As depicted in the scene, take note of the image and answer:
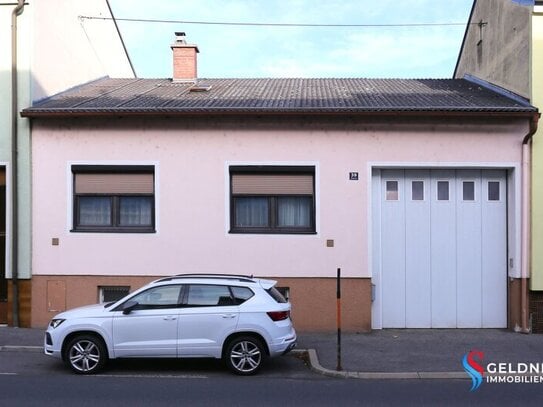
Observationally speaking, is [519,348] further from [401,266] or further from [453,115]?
[453,115]

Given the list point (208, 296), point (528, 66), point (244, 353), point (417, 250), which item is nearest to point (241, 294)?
point (208, 296)

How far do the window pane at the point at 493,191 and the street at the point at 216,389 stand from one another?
5229 millimetres

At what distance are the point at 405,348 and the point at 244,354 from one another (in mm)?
3310

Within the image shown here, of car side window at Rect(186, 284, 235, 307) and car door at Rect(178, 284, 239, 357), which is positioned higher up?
car side window at Rect(186, 284, 235, 307)

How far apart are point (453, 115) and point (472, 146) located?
78 cm

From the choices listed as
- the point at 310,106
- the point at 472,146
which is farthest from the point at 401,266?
the point at 310,106

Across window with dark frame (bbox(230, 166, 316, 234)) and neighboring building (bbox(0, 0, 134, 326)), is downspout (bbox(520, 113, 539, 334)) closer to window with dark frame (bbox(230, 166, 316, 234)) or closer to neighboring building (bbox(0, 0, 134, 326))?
window with dark frame (bbox(230, 166, 316, 234))

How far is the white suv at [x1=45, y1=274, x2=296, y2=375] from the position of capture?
891cm

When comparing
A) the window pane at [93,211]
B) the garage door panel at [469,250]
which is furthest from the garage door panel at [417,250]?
the window pane at [93,211]

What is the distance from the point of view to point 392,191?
12.9 metres

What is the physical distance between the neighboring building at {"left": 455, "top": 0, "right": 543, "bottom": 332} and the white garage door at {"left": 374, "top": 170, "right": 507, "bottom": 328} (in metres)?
0.69

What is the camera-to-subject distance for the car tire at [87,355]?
29.5 feet

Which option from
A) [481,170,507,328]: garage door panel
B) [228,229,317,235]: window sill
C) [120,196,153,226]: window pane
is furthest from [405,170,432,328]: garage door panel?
[120,196,153,226]: window pane

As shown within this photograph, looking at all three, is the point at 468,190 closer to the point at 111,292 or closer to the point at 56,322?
the point at 111,292
